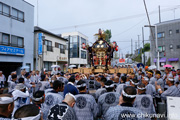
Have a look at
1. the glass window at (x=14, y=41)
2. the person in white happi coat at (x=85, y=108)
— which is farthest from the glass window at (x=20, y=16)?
the person in white happi coat at (x=85, y=108)

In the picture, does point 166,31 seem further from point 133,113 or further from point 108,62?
point 133,113

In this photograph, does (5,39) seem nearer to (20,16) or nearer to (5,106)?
(20,16)

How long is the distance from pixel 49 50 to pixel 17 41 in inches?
236

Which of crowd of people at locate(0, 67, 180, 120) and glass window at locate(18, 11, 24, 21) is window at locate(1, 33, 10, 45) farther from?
crowd of people at locate(0, 67, 180, 120)

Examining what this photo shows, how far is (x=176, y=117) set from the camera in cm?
190

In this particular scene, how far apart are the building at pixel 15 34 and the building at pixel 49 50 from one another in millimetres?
1238

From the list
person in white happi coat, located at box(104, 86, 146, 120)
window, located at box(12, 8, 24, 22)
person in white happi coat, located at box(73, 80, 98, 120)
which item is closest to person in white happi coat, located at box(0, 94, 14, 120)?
person in white happi coat, located at box(73, 80, 98, 120)

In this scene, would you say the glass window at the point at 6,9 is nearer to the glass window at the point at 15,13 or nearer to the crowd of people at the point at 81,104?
the glass window at the point at 15,13

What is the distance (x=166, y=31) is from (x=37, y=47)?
79.9 ft

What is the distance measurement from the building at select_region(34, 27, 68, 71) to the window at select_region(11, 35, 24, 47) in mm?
2061

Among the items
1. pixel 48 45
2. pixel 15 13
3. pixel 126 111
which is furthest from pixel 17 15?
pixel 126 111

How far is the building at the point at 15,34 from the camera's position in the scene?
13.4 metres

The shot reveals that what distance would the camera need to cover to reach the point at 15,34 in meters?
14.7

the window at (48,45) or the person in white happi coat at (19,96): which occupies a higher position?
the window at (48,45)
